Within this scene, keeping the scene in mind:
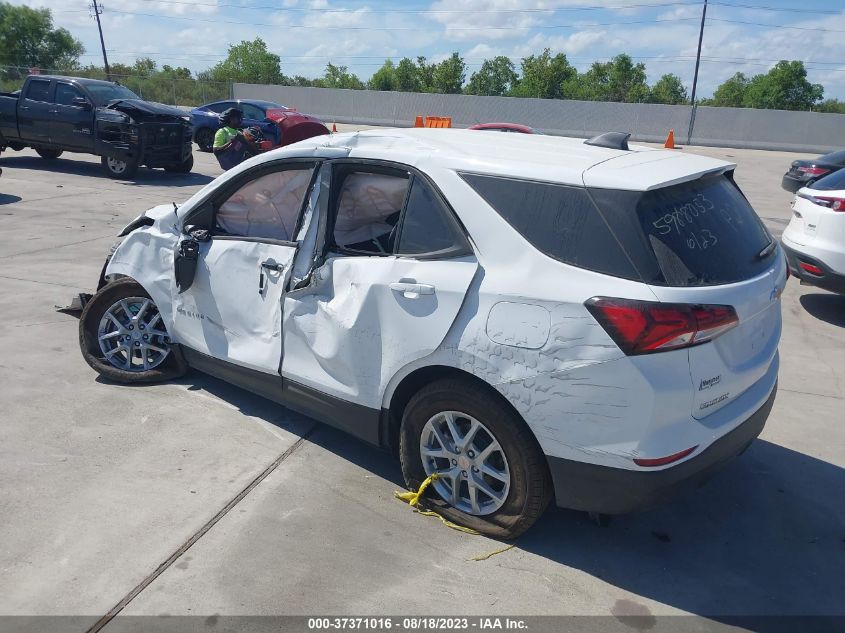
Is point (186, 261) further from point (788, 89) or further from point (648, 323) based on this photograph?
point (788, 89)

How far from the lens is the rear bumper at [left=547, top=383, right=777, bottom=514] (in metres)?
2.96

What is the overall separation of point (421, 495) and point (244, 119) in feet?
56.0

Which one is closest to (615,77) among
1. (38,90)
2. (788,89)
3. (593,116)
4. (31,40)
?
(788,89)

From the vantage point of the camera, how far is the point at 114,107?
14.4m

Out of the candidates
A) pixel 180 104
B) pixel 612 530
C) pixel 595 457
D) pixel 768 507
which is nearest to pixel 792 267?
pixel 768 507

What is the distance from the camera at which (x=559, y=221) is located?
310cm

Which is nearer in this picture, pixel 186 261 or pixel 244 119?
pixel 186 261

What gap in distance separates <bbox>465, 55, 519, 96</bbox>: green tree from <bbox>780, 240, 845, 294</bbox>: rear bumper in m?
74.5

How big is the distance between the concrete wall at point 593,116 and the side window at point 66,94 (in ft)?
85.9

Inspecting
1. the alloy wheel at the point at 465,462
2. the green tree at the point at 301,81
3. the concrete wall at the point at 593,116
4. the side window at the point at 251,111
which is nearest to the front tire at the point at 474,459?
the alloy wheel at the point at 465,462

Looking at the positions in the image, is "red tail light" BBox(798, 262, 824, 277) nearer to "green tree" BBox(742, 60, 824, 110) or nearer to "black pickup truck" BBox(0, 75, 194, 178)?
"black pickup truck" BBox(0, 75, 194, 178)

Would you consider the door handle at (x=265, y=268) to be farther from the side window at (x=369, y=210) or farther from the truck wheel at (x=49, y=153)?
the truck wheel at (x=49, y=153)

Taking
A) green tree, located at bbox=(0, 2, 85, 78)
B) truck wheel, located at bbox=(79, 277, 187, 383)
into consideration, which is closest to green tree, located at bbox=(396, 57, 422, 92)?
green tree, located at bbox=(0, 2, 85, 78)

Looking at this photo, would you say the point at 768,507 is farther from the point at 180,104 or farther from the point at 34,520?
the point at 180,104
